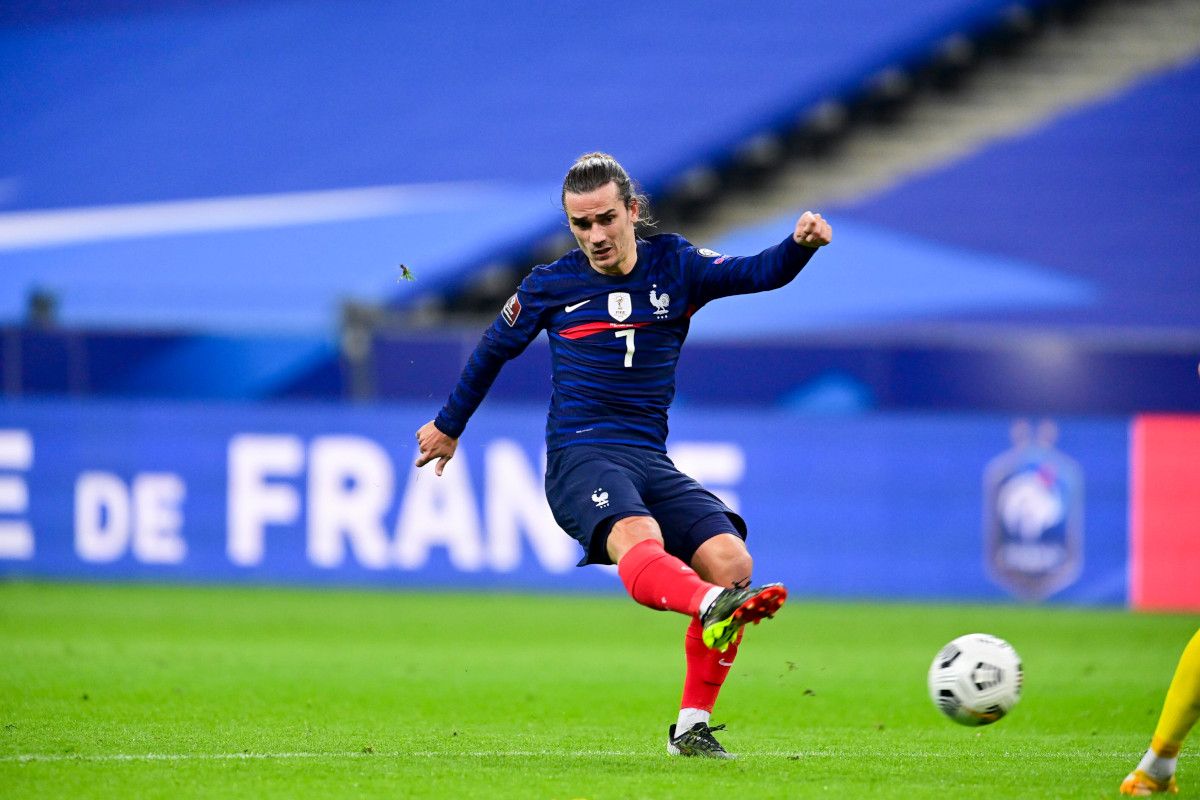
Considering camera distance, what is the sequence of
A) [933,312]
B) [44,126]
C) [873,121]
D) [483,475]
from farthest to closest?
[873,121] → [44,126] → [933,312] → [483,475]

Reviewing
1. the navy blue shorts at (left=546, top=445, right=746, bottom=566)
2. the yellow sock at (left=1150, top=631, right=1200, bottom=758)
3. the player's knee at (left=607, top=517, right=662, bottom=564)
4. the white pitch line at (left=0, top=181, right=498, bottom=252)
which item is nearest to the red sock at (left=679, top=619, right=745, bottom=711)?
the navy blue shorts at (left=546, top=445, right=746, bottom=566)

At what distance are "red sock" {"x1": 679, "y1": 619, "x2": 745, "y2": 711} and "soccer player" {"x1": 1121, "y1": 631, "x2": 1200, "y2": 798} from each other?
1.38m

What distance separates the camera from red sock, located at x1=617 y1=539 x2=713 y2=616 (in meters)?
5.30

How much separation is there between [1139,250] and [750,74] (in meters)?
4.77

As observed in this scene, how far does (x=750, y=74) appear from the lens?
1966 centimetres

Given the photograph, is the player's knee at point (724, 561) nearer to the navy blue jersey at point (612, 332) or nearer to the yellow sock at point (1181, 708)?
the navy blue jersey at point (612, 332)

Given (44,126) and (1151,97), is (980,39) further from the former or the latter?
(44,126)

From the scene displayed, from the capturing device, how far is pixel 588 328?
5973 millimetres

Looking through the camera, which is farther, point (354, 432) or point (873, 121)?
point (873, 121)

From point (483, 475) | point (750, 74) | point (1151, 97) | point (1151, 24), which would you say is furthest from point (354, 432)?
point (1151, 24)

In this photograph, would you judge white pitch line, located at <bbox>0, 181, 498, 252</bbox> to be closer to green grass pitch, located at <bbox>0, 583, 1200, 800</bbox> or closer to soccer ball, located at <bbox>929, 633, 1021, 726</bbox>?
green grass pitch, located at <bbox>0, 583, 1200, 800</bbox>

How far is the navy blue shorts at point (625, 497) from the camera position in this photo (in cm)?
570

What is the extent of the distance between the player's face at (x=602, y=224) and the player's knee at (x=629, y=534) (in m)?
0.92

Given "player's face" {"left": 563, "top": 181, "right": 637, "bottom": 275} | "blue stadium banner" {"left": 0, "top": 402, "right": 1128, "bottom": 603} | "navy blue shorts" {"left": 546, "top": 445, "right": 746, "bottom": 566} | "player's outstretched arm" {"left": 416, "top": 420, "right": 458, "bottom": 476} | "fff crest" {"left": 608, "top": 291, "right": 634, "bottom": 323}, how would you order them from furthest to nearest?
1. "blue stadium banner" {"left": 0, "top": 402, "right": 1128, "bottom": 603}
2. "player's outstretched arm" {"left": 416, "top": 420, "right": 458, "bottom": 476}
3. "fff crest" {"left": 608, "top": 291, "right": 634, "bottom": 323}
4. "player's face" {"left": 563, "top": 181, "right": 637, "bottom": 275}
5. "navy blue shorts" {"left": 546, "top": 445, "right": 746, "bottom": 566}
